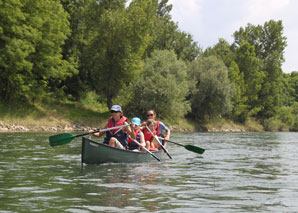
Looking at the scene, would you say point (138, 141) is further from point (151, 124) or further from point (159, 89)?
point (159, 89)

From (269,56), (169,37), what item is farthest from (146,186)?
(269,56)

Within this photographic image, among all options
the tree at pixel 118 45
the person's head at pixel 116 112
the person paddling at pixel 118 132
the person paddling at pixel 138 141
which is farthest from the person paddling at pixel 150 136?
the tree at pixel 118 45

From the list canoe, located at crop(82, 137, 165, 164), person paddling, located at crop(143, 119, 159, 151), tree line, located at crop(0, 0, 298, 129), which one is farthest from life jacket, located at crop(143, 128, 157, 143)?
tree line, located at crop(0, 0, 298, 129)

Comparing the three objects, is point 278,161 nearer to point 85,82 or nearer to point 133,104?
point 133,104

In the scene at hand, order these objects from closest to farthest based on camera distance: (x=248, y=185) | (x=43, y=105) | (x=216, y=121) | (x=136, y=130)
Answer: (x=248, y=185) < (x=136, y=130) < (x=43, y=105) < (x=216, y=121)

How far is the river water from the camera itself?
6.68 m

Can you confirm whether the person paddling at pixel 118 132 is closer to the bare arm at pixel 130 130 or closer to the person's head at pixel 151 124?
the bare arm at pixel 130 130

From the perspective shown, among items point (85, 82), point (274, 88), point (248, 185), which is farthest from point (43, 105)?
point (274, 88)

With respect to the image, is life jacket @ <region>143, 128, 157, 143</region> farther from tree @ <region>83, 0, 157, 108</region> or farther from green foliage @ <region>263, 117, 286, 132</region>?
green foliage @ <region>263, 117, 286, 132</region>

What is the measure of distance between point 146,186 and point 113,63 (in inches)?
1298

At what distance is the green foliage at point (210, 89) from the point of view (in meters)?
49.0

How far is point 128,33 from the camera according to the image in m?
40.2

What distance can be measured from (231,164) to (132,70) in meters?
28.6

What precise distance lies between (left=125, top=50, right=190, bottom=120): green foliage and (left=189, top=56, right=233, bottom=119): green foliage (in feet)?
22.7
